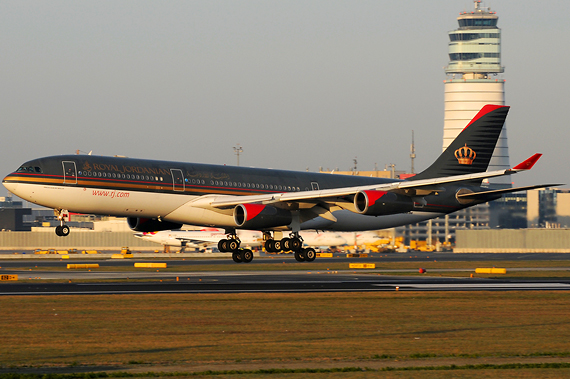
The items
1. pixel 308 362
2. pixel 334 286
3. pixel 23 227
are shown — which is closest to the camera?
pixel 308 362

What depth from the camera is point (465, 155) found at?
5988 centimetres

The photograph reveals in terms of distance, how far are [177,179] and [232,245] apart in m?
7.54

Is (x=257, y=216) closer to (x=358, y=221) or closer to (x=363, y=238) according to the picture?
(x=358, y=221)

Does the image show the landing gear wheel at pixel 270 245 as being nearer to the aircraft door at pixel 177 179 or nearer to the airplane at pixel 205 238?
the aircraft door at pixel 177 179

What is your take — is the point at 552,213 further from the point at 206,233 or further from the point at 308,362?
the point at 308,362

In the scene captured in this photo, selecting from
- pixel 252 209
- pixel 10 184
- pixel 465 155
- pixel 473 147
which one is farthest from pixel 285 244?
pixel 10 184

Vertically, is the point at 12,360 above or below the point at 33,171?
below

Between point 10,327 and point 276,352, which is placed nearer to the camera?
point 276,352

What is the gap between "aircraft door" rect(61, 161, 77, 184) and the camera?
4841 cm

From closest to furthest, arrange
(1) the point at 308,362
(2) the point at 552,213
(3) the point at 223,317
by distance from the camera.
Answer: (1) the point at 308,362 < (3) the point at 223,317 < (2) the point at 552,213

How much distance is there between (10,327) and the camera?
26.6 meters

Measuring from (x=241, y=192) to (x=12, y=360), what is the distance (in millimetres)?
34618

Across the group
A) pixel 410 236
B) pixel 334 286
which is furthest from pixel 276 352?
pixel 410 236

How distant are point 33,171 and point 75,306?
17.7 metres
